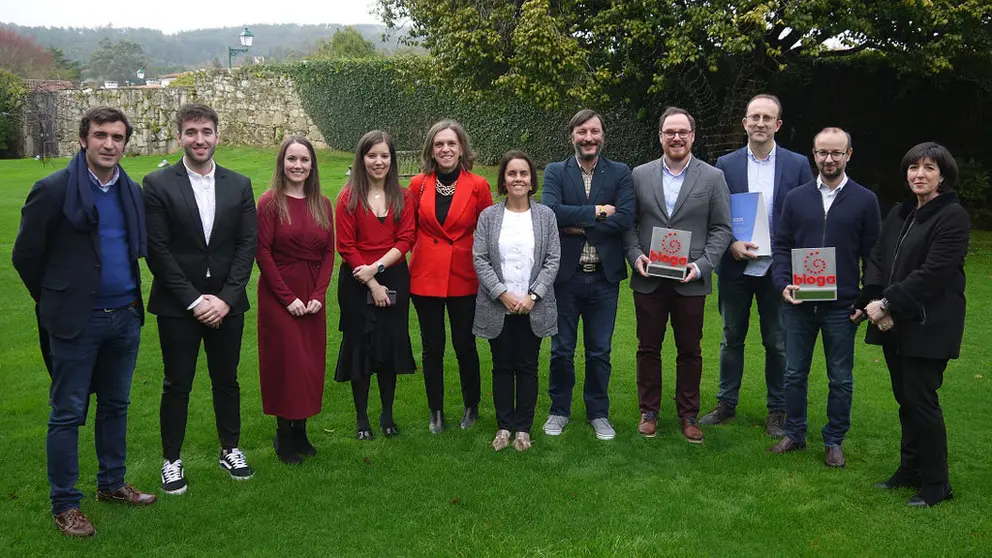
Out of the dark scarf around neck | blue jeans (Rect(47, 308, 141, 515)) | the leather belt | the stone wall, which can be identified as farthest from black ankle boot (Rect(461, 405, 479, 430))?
the stone wall

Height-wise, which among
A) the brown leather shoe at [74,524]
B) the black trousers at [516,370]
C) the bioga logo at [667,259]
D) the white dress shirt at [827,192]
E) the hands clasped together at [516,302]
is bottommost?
the brown leather shoe at [74,524]

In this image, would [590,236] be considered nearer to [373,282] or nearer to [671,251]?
[671,251]

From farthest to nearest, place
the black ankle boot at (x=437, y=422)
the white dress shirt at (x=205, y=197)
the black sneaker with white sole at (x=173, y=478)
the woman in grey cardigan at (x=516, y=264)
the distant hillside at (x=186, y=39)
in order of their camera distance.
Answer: the distant hillside at (x=186, y=39), the black ankle boot at (x=437, y=422), the woman in grey cardigan at (x=516, y=264), the black sneaker with white sole at (x=173, y=478), the white dress shirt at (x=205, y=197)

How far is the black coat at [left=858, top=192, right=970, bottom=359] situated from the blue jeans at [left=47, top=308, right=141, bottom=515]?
3.72 metres

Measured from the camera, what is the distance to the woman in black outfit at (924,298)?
3.82m

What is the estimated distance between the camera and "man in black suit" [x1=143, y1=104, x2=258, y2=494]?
13.1 feet

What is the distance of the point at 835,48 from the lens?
13898 millimetres

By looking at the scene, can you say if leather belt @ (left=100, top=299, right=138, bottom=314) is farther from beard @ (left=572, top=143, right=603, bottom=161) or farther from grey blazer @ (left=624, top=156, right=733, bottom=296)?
grey blazer @ (left=624, top=156, right=733, bottom=296)

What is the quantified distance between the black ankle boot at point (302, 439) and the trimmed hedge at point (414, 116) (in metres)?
14.3

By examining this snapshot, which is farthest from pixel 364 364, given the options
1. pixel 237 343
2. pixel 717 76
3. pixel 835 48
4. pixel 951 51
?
pixel 835 48

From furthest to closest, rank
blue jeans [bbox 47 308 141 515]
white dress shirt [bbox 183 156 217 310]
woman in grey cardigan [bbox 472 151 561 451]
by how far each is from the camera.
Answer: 1. woman in grey cardigan [bbox 472 151 561 451]
2. white dress shirt [bbox 183 156 217 310]
3. blue jeans [bbox 47 308 141 515]

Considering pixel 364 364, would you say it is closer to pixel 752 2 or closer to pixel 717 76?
pixel 752 2

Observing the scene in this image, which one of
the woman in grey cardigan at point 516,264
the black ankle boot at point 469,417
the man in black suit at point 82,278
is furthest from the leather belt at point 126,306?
the black ankle boot at point 469,417

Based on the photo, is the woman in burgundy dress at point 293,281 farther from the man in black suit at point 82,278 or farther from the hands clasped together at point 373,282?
the man in black suit at point 82,278
